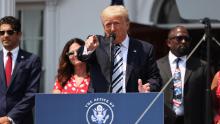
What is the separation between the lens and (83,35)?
29.4 ft

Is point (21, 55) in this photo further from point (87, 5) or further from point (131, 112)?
point (87, 5)

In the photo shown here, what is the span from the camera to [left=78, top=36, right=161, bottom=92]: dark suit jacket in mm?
4469

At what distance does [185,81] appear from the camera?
566 cm

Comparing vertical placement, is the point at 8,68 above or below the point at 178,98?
above

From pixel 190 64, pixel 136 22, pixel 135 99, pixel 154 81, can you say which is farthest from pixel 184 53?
pixel 136 22

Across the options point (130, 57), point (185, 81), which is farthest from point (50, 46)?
point (130, 57)

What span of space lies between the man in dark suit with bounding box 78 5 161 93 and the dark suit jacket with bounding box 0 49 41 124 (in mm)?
831

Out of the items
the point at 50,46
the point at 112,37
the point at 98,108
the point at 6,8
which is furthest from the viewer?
the point at 50,46

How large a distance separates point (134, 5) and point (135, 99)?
198 inches

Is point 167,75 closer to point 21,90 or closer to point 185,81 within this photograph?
point 185,81

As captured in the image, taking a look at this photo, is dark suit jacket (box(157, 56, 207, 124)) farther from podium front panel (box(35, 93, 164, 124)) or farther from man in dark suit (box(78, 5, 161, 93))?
podium front panel (box(35, 93, 164, 124))

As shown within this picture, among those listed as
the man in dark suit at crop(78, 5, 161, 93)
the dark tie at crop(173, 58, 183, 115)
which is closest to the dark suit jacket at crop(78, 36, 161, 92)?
the man in dark suit at crop(78, 5, 161, 93)

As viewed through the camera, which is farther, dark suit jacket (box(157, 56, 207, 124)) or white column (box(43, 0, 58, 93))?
white column (box(43, 0, 58, 93))

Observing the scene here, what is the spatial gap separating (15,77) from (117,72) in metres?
1.15
